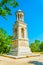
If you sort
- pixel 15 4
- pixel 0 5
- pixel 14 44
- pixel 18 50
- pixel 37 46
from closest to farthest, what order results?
pixel 0 5, pixel 15 4, pixel 18 50, pixel 14 44, pixel 37 46

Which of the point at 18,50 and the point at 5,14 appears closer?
the point at 5,14

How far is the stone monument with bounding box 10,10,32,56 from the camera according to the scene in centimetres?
1748

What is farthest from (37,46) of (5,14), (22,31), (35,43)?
(5,14)

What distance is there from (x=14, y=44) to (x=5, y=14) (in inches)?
390

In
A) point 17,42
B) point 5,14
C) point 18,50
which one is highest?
point 5,14

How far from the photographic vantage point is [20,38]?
18.2m

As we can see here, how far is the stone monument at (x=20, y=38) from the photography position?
17484 mm

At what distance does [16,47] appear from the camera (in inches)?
703

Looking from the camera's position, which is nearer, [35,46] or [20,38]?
[20,38]

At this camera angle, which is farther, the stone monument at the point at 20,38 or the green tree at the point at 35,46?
the green tree at the point at 35,46

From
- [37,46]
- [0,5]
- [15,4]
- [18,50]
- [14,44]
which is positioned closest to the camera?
[0,5]

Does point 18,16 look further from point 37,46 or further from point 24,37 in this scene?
point 37,46

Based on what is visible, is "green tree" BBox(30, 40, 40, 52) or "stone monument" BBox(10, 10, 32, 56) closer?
"stone monument" BBox(10, 10, 32, 56)

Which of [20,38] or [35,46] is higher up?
[35,46]
